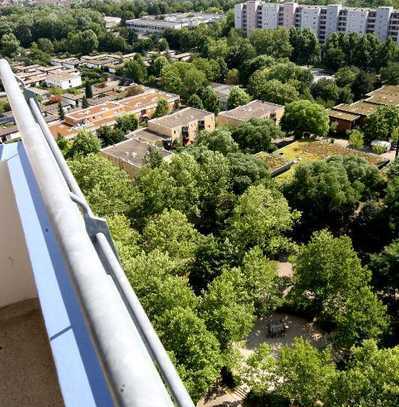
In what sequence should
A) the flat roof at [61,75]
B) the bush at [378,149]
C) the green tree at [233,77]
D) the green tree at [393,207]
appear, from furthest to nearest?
the flat roof at [61,75] < the green tree at [233,77] < the bush at [378,149] < the green tree at [393,207]

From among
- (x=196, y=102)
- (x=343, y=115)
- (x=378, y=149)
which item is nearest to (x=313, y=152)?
(x=378, y=149)

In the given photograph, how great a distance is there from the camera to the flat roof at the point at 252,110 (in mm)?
22312

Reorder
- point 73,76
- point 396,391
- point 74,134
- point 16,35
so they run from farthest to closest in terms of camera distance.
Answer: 1. point 16,35
2. point 73,76
3. point 74,134
4. point 396,391

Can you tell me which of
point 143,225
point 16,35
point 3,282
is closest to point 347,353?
point 143,225

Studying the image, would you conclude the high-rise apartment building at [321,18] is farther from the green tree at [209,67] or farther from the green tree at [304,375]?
the green tree at [304,375]

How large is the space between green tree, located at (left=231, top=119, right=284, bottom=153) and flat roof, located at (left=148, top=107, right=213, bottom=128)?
10.3 ft

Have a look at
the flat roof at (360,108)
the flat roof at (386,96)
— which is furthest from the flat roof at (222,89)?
the flat roof at (386,96)

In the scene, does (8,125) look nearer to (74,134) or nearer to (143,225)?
(74,134)

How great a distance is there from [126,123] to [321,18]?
22.9m

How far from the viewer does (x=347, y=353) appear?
9977 mm

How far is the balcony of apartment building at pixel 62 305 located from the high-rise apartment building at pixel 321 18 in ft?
119

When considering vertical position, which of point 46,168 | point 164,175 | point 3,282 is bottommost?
point 164,175

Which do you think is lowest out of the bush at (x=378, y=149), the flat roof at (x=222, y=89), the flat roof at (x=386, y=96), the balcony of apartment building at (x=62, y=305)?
the flat roof at (x=222, y=89)

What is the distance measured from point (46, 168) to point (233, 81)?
30331 mm
